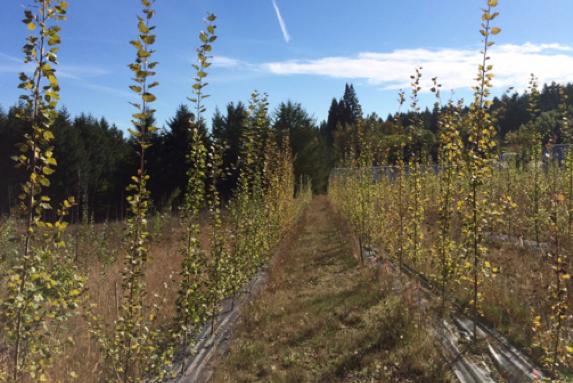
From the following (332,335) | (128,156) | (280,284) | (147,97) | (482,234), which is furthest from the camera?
(128,156)

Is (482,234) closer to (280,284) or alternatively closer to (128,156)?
(280,284)

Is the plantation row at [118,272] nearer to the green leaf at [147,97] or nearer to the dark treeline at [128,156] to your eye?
the green leaf at [147,97]

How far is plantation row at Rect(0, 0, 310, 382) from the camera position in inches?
76.3

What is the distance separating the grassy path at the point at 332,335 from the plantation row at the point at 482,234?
572 mm

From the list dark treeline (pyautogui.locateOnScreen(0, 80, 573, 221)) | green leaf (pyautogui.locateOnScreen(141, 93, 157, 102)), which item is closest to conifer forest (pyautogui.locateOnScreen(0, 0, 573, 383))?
green leaf (pyautogui.locateOnScreen(141, 93, 157, 102))

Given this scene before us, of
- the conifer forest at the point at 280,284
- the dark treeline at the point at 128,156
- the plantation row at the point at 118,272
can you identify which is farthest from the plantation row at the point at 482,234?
the dark treeline at the point at 128,156

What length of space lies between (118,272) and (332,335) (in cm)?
249

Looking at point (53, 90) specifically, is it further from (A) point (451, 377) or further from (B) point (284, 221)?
(B) point (284, 221)

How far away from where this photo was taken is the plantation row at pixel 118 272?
194 centimetres

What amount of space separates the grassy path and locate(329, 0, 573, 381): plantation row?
0.57 m

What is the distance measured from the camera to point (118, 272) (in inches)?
152

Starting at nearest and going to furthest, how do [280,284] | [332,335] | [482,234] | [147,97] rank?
1. [147,97]
2. [482,234]
3. [332,335]
4. [280,284]

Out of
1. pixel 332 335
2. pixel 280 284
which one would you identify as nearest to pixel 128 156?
pixel 280 284

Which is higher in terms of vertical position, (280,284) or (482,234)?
(482,234)
